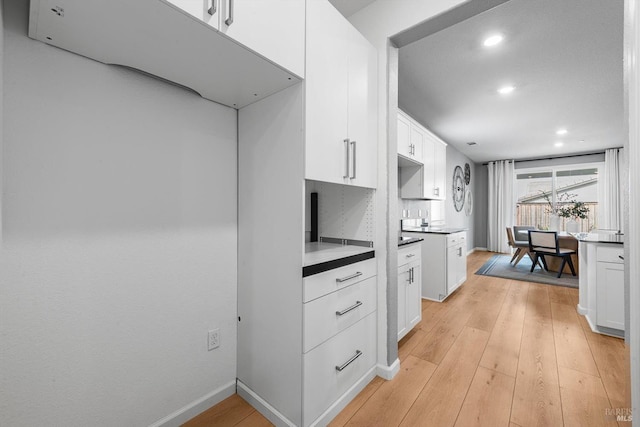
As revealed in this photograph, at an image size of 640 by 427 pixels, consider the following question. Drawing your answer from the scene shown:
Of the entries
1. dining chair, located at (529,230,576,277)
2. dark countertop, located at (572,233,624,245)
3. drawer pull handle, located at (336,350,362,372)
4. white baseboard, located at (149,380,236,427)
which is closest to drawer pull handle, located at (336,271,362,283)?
drawer pull handle, located at (336,350,362,372)

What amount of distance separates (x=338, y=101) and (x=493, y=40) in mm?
1830

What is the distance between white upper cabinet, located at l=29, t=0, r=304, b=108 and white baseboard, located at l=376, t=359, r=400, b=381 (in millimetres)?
1825

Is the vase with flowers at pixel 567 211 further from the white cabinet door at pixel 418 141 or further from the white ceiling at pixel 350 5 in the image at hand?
the white ceiling at pixel 350 5

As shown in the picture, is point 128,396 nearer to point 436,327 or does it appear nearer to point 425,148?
point 436,327

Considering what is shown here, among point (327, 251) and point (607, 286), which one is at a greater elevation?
point (327, 251)

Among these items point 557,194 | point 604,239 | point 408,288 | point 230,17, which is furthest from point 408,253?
point 557,194

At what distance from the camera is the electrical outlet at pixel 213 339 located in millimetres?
1508

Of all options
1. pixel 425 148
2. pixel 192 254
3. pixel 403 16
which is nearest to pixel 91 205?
pixel 192 254

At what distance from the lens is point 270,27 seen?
43.4 inches

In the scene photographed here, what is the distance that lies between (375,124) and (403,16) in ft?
2.24

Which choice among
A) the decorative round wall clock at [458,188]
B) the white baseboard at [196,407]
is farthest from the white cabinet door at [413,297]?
the decorative round wall clock at [458,188]

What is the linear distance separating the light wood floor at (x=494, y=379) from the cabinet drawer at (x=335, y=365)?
14cm

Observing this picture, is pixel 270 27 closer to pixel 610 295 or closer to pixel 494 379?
pixel 494 379

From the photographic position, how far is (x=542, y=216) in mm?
6734
